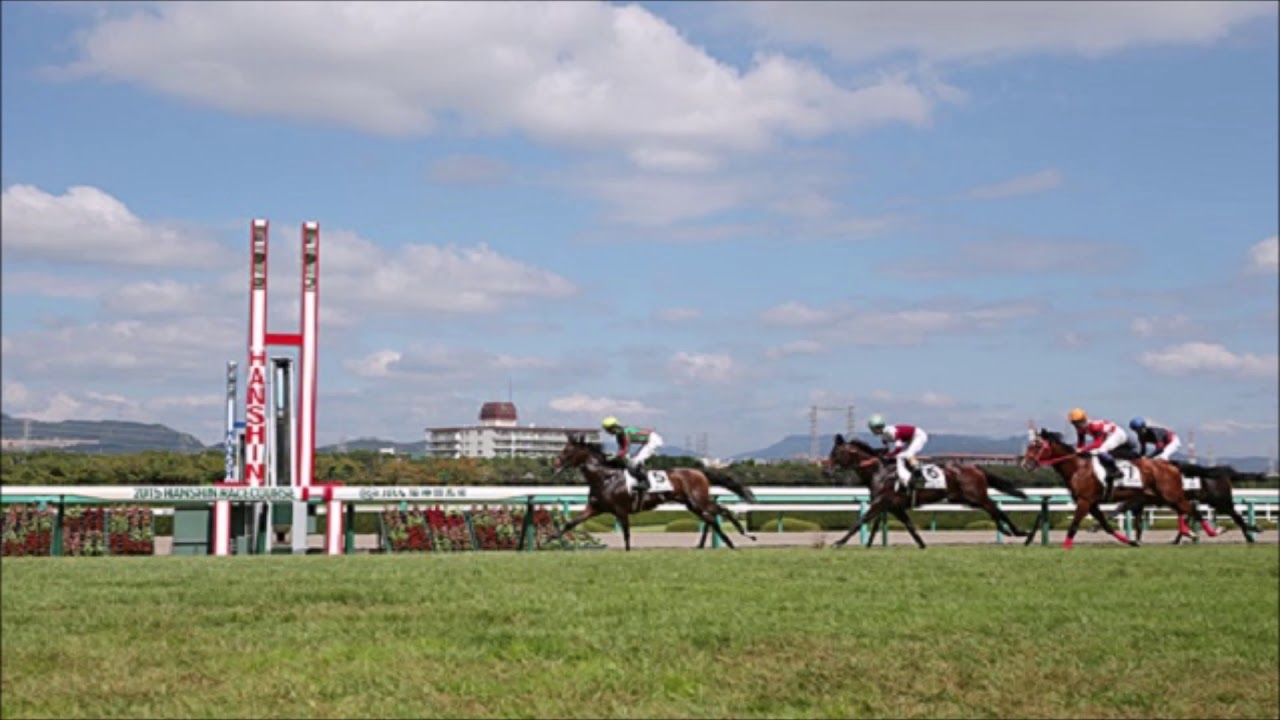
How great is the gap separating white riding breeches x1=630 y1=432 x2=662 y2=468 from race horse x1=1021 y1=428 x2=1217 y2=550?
13.5ft

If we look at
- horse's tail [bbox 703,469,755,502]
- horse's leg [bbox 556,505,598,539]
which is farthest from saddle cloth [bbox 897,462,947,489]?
horse's leg [bbox 556,505,598,539]

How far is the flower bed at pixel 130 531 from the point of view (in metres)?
15.0

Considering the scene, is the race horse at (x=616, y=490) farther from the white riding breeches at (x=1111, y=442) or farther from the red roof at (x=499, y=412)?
the red roof at (x=499, y=412)

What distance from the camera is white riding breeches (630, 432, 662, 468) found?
15.8 metres

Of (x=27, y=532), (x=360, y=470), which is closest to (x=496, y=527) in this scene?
(x=27, y=532)

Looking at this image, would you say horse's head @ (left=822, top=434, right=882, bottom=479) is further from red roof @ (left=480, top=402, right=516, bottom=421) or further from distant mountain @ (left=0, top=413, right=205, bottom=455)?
red roof @ (left=480, top=402, right=516, bottom=421)

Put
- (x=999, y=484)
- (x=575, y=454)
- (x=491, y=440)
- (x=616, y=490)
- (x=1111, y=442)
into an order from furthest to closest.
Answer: (x=491, y=440) < (x=999, y=484) < (x=1111, y=442) < (x=575, y=454) < (x=616, y=490)

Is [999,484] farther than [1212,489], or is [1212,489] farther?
[1212,489]

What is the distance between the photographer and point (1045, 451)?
16.5 meters

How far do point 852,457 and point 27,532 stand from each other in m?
8.51

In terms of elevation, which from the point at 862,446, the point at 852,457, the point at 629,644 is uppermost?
the point at 862,446

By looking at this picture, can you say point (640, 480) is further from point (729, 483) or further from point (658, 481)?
point (729, 483)

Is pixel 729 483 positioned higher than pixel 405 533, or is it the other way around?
pixel 729 483

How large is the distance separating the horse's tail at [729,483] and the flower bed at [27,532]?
6.84 m
